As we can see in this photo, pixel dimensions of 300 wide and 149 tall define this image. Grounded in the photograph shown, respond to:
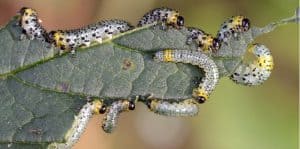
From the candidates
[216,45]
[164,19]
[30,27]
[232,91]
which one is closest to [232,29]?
[216,45]

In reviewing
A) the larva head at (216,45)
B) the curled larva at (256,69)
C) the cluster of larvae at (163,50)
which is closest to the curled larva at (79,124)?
the cluster of larvae at (163,50)

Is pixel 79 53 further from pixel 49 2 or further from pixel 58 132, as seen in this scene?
pixel 49 2

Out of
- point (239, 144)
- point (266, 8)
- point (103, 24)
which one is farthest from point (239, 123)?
point (103, 24)

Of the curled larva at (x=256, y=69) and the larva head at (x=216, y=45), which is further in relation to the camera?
the curled larva at (x=256, y=69)

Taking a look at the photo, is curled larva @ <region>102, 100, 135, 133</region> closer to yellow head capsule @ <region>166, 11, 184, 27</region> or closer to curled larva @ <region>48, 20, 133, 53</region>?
curled larva @ <region>48, 20, 133, 53</region>

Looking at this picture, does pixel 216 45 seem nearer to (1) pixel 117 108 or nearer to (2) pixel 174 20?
(2) pixel 174 20

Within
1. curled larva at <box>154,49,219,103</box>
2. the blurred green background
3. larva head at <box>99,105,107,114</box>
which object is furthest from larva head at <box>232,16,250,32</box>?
the blurred green background

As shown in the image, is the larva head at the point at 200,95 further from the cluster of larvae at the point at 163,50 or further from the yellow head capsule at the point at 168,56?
the yellow head capsule at the point at 168,56
